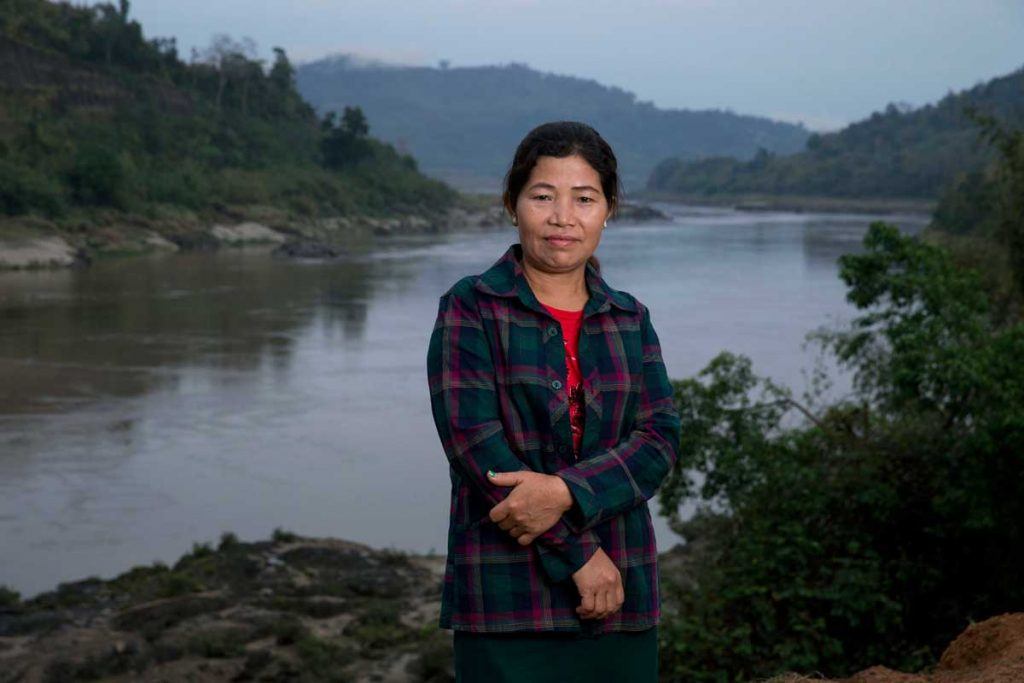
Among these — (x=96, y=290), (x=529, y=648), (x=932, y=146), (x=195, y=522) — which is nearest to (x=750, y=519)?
(x=529, y=648)

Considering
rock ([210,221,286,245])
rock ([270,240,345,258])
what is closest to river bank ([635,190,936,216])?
rock ([210,221,286,245])

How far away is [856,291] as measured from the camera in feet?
20.2

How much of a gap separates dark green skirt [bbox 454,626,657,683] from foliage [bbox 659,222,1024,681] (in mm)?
3042

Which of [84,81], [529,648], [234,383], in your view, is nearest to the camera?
[529,648]

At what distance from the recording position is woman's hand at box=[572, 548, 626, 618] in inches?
61.6

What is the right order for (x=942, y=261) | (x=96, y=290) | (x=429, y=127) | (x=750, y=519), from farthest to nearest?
(x=429, y=127) → (x=96, y=290) → (x=942, y=261) → (x=750, y=519)

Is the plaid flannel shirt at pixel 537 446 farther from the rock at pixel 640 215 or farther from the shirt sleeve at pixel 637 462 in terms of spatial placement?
the rock at pixel 640 215

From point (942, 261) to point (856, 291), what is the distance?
44 centimetres

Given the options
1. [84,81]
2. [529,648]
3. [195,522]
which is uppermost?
[84,81]

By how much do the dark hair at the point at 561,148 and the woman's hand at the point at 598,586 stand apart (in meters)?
0.53

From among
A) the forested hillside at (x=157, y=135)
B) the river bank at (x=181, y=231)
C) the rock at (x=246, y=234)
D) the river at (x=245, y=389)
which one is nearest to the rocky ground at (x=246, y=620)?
the river at (x=245, y=389)

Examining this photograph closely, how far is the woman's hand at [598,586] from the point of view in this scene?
1565 millimetres

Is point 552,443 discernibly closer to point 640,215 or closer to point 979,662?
point 979,662

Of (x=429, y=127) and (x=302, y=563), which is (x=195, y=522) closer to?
(x=302, y=563)
